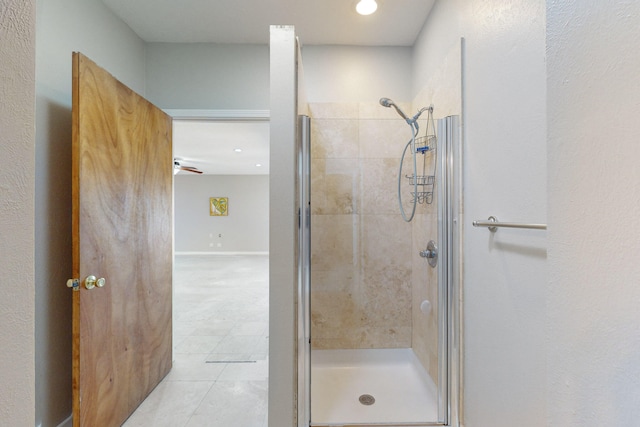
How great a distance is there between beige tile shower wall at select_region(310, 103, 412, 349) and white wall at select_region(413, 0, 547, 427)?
28.6 inches

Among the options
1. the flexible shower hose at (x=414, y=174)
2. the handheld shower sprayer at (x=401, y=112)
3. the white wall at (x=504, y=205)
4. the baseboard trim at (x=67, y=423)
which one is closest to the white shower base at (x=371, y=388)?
the white wall at (x=504, y=205)

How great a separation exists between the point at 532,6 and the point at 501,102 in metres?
0.31

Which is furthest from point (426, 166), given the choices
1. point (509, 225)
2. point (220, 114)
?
point (220, 114)

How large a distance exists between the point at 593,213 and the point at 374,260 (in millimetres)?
1673

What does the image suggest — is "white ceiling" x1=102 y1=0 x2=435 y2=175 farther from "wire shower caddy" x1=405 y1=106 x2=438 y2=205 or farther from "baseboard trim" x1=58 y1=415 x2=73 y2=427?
"baseboard trim" x1=58 y1=415 x2=73 y2=427

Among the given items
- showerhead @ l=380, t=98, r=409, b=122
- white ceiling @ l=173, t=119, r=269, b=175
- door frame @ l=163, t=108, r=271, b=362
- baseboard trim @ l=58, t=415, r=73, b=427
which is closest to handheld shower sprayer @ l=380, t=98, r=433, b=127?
showerhead @ l=380, t=98, r=409, b=122

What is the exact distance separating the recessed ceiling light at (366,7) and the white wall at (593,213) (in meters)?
1.44

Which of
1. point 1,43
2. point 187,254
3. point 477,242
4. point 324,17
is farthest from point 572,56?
point 187,254

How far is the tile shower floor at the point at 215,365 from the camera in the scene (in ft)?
5.59

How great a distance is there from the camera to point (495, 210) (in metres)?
1.12

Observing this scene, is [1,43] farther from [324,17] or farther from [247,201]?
[247,201]

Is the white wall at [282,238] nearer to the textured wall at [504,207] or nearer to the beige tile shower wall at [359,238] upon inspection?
the beige tile shower wall at [359,238]

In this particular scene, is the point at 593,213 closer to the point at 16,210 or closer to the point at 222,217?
the point at 16,210

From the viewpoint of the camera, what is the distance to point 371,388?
1.85 meters
